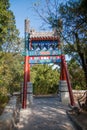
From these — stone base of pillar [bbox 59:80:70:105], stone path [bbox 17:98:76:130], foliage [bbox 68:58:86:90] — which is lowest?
stone path [bbox 17:98:76:130]

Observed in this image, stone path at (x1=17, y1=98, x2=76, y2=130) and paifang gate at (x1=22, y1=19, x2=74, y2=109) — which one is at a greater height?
paifang gate at (x1=22, y1=19, x2=74, y2=109)

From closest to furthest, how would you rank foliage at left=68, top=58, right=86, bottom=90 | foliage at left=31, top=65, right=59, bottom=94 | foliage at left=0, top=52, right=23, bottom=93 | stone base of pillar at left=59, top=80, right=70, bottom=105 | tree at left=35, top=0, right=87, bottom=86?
tree at left=35, top=0, right=87, bottom=86 < stone base of pillar at left=59, top=80, right=70, bottom=105 < foliage at left=0, top=52, right=23, bottom=93 < foliage at left=68, top=58, right=86, bottom=90 < foliage at left=31, top=65, right=59, bottom=94

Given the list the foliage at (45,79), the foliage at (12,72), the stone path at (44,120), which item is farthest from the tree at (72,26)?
the foliage at (45,79)

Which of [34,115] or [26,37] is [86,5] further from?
[26,37]

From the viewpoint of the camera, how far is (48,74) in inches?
1100

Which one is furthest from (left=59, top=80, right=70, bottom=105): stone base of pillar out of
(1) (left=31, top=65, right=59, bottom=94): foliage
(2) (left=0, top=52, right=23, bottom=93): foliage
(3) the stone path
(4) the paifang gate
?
(1) (left=31, top=65, right=59, bottom=94): foliage

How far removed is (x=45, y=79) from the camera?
27.5 m

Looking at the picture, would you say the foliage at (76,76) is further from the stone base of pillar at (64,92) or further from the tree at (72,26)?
the tree at (72,26)

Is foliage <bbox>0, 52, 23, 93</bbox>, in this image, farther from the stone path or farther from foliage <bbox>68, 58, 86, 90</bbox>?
the stone path

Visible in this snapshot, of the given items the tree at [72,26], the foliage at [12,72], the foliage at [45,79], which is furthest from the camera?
the foliage at [45,79]

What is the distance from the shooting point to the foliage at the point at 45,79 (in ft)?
86.3

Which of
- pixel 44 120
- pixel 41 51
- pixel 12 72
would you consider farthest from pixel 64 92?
pixel 12 72

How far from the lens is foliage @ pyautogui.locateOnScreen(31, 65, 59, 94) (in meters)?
26.3

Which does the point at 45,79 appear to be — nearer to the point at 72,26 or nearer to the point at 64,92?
the point at 64,92
